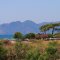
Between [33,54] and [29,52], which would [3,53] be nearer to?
[29,52]

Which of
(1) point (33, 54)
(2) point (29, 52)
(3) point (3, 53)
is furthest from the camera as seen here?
(3) point (3, 53)

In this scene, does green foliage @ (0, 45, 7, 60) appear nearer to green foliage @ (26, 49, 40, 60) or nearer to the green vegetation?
the green vegetation

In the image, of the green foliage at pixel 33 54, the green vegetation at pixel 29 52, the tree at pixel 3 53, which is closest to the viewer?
the green vegetation at pixel 29 52

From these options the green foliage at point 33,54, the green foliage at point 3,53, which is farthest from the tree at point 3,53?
the green foliage at point 33,54

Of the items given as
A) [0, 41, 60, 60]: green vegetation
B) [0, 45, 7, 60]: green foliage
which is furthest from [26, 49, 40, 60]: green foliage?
[0, 45, 7, 60]: green foliage

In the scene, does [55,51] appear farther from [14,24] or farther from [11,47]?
[14,24]

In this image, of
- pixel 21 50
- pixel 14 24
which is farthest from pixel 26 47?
pixel 14 24

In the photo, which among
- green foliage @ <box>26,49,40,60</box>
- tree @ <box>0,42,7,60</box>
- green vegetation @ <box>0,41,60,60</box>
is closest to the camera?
green vegetation @ <box>0,41,60,60</box>

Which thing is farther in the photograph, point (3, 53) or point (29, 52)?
point (3, 53)

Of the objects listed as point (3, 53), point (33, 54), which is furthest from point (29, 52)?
point (3, 53)

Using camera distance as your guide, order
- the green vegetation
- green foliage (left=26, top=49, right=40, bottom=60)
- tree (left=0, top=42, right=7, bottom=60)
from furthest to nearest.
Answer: tree (left=0, top=42, right=7, bottom=60) → green foliage (left=26, top=49, right=40, bottom=60) → the green vegetation

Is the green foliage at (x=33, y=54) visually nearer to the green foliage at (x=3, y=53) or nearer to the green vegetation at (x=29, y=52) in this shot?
the green vegetation at (x=29, y=52)

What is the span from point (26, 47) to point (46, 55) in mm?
2895

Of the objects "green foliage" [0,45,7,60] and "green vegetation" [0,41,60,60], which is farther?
"green foliage" [0,45,7,60]
